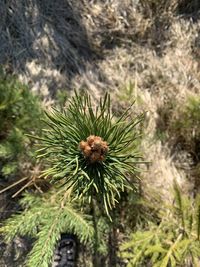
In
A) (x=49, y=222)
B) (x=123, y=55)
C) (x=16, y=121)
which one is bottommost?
(x=49, y=222)

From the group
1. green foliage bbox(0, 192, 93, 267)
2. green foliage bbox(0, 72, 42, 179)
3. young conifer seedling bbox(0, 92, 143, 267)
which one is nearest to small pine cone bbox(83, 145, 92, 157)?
young conifer seedling bbox(0, 92, 143, 267)

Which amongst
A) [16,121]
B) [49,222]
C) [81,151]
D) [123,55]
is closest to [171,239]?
[49,222]

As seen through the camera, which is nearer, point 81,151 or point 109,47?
point 81,151

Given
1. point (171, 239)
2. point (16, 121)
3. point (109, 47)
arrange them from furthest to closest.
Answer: point (109, 47)
point (16, 121)
point (171, 239)

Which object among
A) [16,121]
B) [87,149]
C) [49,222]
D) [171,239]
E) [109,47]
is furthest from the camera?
[109,47]

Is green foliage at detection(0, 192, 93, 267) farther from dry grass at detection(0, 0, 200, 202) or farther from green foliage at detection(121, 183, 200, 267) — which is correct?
dry grass at detection(0, 0, 200, 202)

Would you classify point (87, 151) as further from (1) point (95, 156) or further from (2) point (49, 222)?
(2) point (49, 222)

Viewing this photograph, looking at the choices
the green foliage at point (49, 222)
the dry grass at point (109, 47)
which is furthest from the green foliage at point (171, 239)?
the dry grass at point (109, 47)
